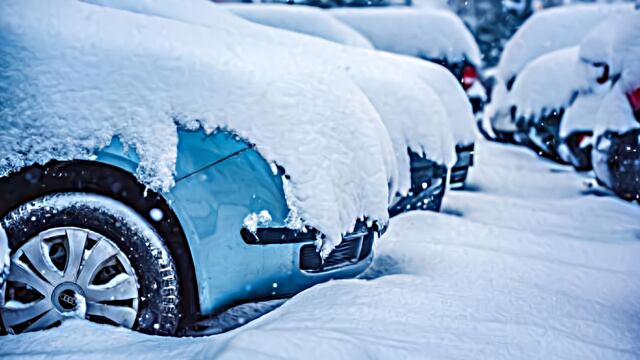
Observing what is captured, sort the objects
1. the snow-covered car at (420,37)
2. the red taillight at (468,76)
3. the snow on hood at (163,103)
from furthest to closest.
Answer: the snow-covered car at (420,37)
the red taillight at (468,76)
the snow on hood at (163,103)

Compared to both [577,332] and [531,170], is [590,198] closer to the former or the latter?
[531,170]

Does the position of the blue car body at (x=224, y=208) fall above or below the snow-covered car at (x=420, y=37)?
below

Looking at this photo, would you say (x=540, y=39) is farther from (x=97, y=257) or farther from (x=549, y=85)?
(x=97, y=257)

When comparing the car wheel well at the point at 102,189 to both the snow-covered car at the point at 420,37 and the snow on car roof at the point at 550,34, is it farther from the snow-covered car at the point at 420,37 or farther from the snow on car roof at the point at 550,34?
the snow on car roof at the point at 550,34

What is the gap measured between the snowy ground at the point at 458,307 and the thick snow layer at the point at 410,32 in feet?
12.0

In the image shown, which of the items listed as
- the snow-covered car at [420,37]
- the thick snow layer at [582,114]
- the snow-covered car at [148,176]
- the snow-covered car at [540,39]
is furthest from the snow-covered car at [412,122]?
the snow-covered car at [540,39]

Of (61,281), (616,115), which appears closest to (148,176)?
(61,281)

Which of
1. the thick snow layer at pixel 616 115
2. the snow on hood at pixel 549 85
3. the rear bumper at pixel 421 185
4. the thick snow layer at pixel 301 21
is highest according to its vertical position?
the thick snow layer at pixel 301 21

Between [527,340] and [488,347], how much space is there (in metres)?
0.19

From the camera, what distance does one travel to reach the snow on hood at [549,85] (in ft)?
18.4

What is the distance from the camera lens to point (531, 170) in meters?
6.16

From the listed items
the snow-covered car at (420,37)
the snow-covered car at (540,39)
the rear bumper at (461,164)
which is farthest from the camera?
the snow-covered car at (540,39)

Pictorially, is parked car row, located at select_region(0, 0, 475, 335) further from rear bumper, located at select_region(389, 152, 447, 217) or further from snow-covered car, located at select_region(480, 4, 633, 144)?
snow-covered car, located at select_region(480, 4, 633, 144)

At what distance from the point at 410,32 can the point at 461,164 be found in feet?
12.0
